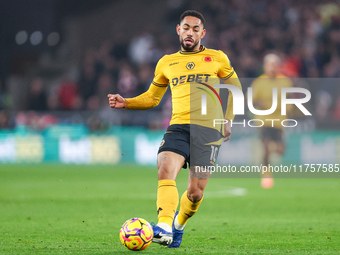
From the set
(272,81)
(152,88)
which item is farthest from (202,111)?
(272,81)

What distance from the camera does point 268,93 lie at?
10.7 meters

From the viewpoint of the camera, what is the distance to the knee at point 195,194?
482cm

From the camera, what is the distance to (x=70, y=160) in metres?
14.5

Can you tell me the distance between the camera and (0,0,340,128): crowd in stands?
53.0 feet

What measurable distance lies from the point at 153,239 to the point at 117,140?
32.7 ft

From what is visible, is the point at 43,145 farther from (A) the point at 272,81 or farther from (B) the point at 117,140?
(A) the point at 272,81

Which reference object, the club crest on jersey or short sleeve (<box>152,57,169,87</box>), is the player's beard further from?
short sleeve (<box>152,57,169,87</box>)

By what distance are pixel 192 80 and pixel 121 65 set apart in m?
12.4

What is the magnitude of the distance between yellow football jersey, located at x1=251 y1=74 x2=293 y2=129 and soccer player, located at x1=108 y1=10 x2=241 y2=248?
5.50m

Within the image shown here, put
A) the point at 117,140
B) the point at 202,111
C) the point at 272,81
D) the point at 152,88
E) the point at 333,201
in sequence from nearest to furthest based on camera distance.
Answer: the point at 202,111
the point at 152,88
the point at 333,201
the point at 272,81
the point at 117,140

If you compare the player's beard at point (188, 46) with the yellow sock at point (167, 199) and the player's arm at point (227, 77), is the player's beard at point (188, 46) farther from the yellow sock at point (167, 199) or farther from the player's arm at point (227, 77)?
the yellow sock at point (167, 199)

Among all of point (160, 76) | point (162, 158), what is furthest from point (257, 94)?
point (162, 158)

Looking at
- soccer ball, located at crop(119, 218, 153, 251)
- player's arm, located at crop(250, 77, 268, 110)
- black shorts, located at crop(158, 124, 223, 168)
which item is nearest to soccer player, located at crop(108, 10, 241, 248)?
black shorts, located at crop(158, 124, 223, 168)

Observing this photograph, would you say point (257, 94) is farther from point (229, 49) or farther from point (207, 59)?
point (229, 49)
